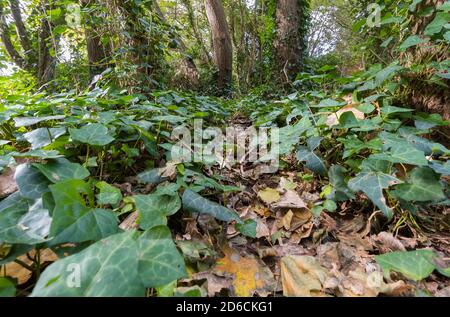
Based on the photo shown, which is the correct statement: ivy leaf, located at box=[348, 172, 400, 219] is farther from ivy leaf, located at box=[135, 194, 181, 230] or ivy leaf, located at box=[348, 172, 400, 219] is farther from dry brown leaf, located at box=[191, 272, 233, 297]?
ivy leaf, located at box=[135, 194, 181, 230]

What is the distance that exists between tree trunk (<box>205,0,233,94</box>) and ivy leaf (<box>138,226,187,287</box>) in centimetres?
648

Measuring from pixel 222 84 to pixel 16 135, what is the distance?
5.85m

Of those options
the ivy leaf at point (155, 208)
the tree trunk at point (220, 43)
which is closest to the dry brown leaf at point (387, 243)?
the ivy leaf at point (155, 208)

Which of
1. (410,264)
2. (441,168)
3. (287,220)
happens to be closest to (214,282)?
(287,220)

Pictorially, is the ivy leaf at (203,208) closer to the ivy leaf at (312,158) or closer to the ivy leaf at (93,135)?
the ivy leaf at (93,135)

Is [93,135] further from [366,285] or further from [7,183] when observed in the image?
[366,285]

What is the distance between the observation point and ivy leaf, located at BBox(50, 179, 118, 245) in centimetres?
68

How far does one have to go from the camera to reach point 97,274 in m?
0.56

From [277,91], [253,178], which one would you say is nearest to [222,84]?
[277,91]

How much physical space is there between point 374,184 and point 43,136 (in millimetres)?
1536

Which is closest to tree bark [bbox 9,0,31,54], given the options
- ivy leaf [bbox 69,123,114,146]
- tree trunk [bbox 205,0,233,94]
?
tree trunk [bbox 205,0,233,94]

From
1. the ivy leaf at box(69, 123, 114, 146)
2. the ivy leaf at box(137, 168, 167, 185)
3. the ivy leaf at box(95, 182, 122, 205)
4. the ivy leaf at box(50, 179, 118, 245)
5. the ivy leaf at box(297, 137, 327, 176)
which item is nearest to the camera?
the ivy leaf at box(50, 179, 118, 245)

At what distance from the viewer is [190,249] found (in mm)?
915
